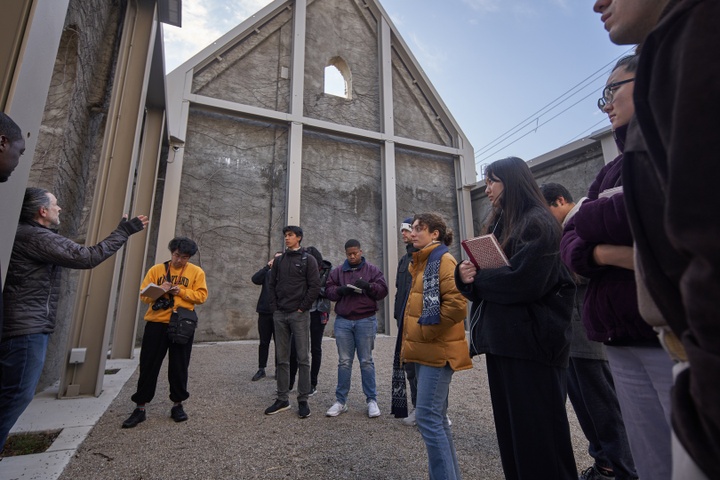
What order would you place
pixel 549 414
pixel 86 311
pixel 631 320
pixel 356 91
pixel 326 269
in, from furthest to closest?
pixel 356 91 < pixel 326 269 < pixel 86 311 < pixel 549 414 < pixel 631 320

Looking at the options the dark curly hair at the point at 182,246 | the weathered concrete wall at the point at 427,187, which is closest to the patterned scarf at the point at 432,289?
the dark curly hair at the point at 182,246

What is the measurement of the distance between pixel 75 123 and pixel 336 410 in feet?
15.5

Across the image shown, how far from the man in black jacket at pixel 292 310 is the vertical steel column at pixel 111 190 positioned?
212cm

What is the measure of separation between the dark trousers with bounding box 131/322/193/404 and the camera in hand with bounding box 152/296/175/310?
0.17 m

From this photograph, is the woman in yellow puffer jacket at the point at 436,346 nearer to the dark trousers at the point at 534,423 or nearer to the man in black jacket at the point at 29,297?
the dark trousers at the point at 534,423

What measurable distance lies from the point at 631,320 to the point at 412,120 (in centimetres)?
1217

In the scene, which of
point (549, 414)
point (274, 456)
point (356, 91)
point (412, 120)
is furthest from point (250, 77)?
point (549, 414)

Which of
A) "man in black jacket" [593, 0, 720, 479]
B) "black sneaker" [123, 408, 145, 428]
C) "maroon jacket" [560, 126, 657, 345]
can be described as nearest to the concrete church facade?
"black sneaker" [123, 408, 145, 428]

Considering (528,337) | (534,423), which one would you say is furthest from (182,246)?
(534,423)

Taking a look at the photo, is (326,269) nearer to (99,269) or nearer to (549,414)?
(99,269)

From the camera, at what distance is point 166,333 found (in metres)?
3.90

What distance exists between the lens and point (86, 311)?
4.53 m

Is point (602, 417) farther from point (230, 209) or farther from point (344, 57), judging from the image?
point (344, 57)

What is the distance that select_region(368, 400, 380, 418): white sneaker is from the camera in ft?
13.1
